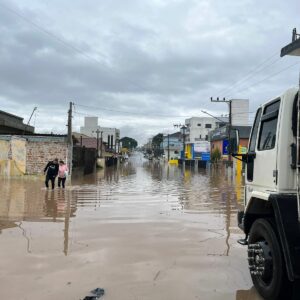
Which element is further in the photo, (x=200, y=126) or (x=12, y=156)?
(x=200, y=126)

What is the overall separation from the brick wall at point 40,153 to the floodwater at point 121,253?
15.9 m

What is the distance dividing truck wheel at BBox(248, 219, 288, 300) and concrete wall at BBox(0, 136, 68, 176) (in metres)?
25.8

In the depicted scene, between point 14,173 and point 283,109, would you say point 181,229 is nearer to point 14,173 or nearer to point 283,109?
point 283,109

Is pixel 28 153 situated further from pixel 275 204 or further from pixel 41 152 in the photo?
pixel 275 204

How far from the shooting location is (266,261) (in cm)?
538

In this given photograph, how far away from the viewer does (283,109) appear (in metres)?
5.37

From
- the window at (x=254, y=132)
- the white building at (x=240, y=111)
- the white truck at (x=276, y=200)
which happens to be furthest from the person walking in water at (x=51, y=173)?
the white building at (x=240, y=111)

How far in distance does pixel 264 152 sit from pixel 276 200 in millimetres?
931

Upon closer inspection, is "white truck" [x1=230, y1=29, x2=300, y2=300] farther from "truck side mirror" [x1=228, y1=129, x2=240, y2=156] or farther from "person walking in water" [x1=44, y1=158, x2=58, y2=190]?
"person walking in water" [x1=44, y1=158, x2=58, y2=190]

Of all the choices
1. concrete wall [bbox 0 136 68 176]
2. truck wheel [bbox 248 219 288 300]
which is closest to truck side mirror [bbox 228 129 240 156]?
truck wheel [bbox 248 219 288 300]

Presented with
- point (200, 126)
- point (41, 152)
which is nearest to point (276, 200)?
point (41, 152)

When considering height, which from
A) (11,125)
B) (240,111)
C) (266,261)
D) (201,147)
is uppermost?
(240,111)

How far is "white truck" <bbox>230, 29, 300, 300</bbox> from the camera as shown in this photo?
15.9ft

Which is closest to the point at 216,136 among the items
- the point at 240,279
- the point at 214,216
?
the point at 214,216
